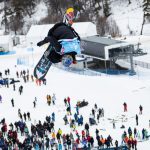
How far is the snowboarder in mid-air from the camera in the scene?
49.8ft

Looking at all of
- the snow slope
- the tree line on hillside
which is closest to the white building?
the snow slope

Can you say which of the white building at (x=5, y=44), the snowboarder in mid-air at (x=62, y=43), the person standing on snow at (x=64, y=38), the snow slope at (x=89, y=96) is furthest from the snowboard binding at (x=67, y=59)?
the white building at (x=5, y=44)

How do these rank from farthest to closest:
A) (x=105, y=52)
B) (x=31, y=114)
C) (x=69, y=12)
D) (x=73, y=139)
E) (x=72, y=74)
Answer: (x=105, y=52) < (x=72, y=74) < (x=31, y=114) < (x=73, y=139) < (x=69, y=12)

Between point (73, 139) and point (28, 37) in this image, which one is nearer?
point (73, 139)

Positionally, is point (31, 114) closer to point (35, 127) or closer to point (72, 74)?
point (35, 127)

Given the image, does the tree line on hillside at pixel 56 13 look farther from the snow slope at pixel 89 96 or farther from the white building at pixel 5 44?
the snow slope at pixel 89 96

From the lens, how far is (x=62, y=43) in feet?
50.5

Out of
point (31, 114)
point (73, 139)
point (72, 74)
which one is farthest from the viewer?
point (72, 74)

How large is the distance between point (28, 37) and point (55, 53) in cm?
6950

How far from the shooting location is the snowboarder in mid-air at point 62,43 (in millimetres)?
15188

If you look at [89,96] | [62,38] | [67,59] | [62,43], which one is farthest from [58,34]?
[89,96]

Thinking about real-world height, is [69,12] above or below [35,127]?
above

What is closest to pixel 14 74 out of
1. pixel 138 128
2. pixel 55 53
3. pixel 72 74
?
pixel 72 74

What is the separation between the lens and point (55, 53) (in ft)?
52.7
